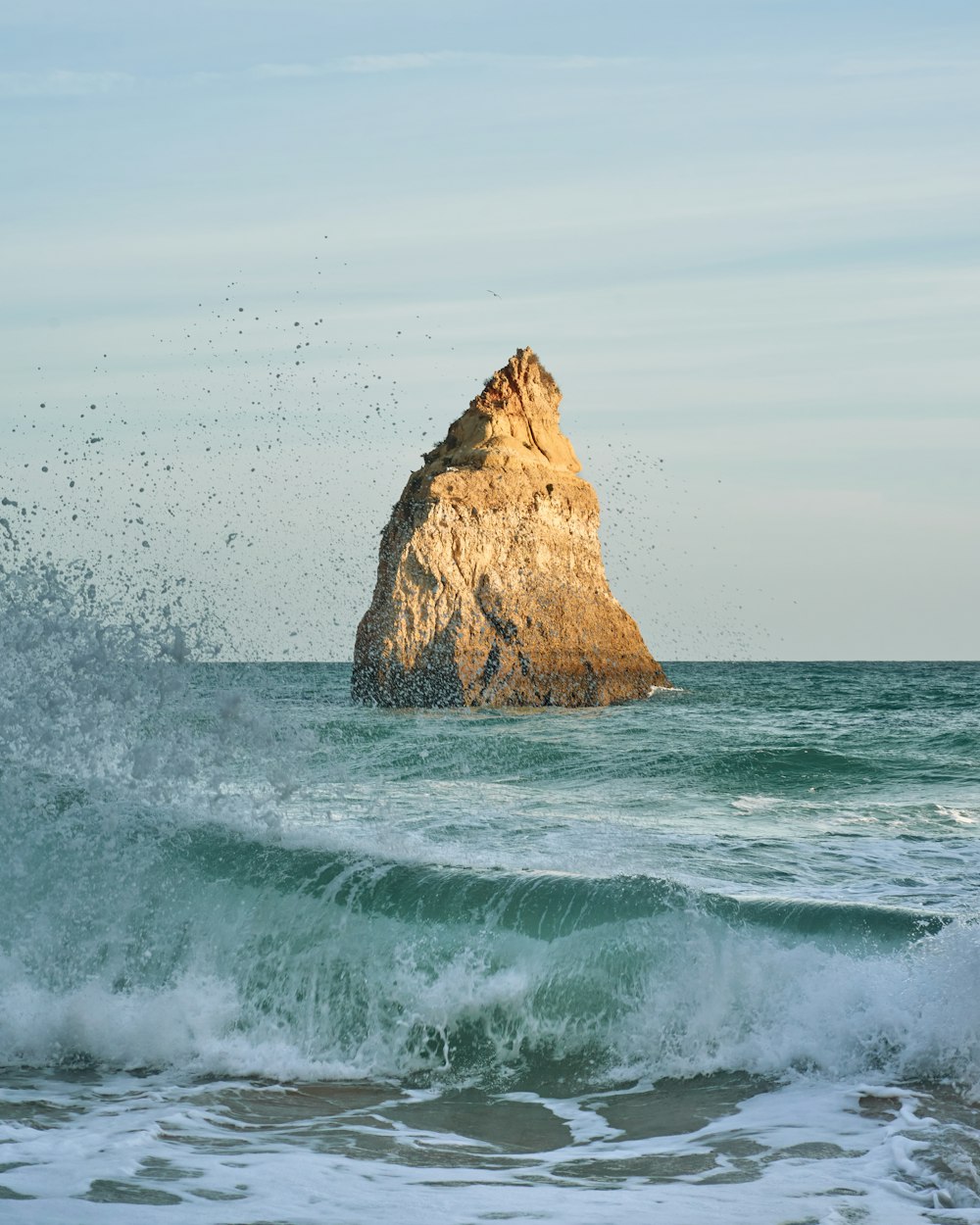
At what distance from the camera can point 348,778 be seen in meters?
13.1

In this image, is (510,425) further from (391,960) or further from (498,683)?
(391,960)

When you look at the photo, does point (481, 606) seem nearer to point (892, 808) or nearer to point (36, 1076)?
point (892, 808)

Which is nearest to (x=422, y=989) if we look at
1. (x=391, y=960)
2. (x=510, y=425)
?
(x=391, y=960)

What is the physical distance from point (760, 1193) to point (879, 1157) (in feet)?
1.80

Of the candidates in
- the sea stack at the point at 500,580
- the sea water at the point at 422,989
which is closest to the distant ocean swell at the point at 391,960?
the sea water at the point at 422,989

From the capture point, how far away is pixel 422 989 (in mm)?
6195

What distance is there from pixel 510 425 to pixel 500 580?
453 cm

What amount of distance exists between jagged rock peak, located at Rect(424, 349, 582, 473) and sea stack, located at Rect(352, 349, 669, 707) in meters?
0.04

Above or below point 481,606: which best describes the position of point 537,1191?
below

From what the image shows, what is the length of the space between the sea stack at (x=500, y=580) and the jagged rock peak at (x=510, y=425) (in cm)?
4

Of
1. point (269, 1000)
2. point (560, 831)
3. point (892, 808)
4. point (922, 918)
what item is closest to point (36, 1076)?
point (269, 1000)

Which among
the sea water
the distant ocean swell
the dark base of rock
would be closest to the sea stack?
the dark base of rock

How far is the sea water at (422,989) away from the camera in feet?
13.5

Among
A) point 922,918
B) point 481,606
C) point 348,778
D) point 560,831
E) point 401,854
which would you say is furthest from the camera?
point 481,606
